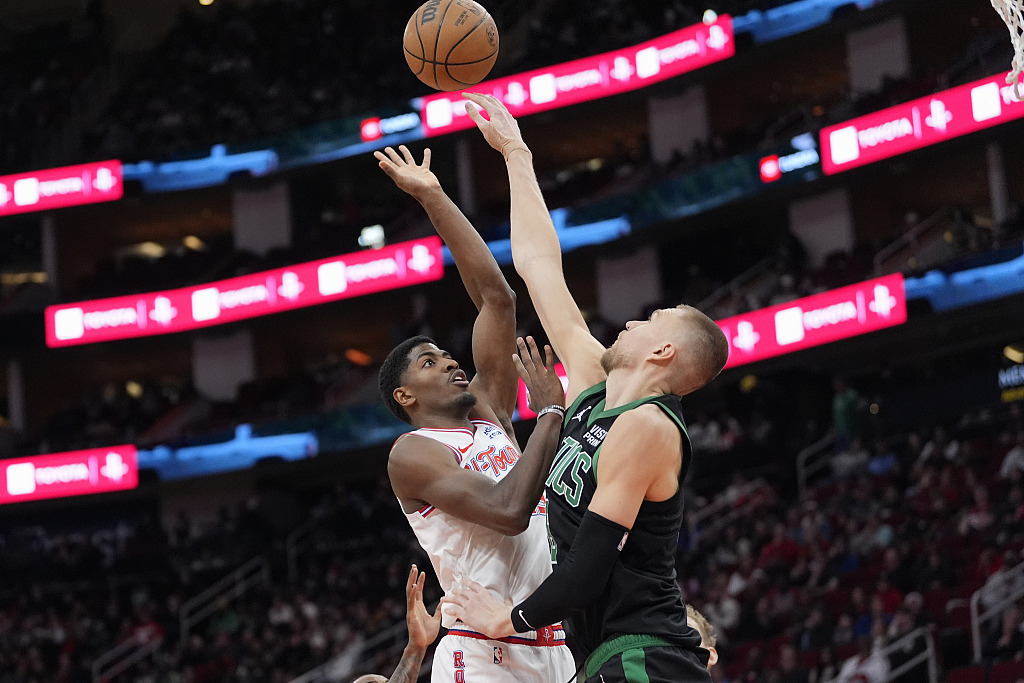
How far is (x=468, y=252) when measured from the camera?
5418 mm

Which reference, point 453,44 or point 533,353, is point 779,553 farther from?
point 533,353

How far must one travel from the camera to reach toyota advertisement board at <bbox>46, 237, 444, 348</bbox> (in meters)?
25.6

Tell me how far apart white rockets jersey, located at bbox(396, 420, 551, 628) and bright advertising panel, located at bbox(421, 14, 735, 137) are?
2008cm

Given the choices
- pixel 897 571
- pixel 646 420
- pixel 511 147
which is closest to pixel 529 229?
pixel 511 147

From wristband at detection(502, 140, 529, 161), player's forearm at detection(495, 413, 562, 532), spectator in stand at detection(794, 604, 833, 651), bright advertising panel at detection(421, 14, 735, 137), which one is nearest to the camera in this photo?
player's forearm at detection(495, 413, 562, 532)

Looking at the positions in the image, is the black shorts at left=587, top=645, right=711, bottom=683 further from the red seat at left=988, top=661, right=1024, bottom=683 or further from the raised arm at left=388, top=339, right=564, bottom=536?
the red seat at left=988, top=661, right=1024, bottom=683

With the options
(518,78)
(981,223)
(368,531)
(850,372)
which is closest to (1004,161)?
(981,223)

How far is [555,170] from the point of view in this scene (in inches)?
1143

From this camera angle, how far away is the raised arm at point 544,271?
4.34m

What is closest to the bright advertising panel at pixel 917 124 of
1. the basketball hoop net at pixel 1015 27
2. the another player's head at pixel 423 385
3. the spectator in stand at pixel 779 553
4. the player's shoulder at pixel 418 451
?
the spectator in stand at pixel 779 553

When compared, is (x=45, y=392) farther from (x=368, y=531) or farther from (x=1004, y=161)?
(x=1004, y=161)

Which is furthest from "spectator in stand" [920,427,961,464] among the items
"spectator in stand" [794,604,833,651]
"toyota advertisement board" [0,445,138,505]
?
"toyota advertisement board" [0,445,138,505]

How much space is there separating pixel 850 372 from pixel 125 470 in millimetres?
14670

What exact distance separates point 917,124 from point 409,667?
1723cm
